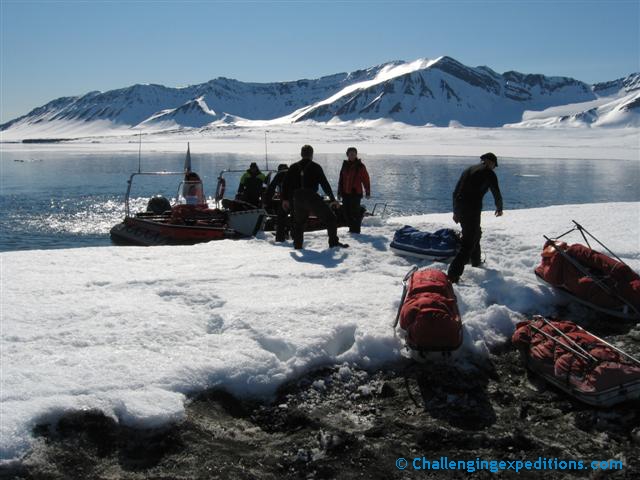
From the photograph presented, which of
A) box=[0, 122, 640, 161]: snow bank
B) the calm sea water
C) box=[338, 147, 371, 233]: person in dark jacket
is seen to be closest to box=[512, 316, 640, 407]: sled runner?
box=[338, 147, 371, 233]: person in dark jacket

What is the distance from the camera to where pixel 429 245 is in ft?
24.0

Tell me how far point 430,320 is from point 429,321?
1 centimetres

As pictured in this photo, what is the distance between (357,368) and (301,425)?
86cm

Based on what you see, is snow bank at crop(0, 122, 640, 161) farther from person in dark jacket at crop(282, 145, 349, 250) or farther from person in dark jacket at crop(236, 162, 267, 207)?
person in dark jacket at crop(282, 145, 349, 250)

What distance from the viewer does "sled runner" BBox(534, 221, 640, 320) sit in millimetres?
5512

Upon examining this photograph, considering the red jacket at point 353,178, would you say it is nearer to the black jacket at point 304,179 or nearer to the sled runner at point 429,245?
the black jacket at point 304,179

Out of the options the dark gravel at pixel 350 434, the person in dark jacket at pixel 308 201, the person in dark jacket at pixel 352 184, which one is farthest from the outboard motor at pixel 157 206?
the dark gravel at pixel 350 434

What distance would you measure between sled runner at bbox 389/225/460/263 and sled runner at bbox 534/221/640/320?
1.31 m

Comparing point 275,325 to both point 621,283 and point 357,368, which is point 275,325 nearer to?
point 357,368

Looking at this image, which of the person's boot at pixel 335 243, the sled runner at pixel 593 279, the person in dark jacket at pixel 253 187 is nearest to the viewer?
the sled runner at pixel 593 279

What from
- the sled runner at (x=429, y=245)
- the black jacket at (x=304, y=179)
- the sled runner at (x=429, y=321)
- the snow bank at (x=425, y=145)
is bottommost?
the sled runner at (x=429, y=321)

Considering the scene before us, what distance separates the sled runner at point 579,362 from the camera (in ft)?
12.6

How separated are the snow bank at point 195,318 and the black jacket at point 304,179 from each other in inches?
43.1

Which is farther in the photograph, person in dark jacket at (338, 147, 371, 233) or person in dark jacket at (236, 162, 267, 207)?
person in dark jacket at (236, 162, 267, 207)
